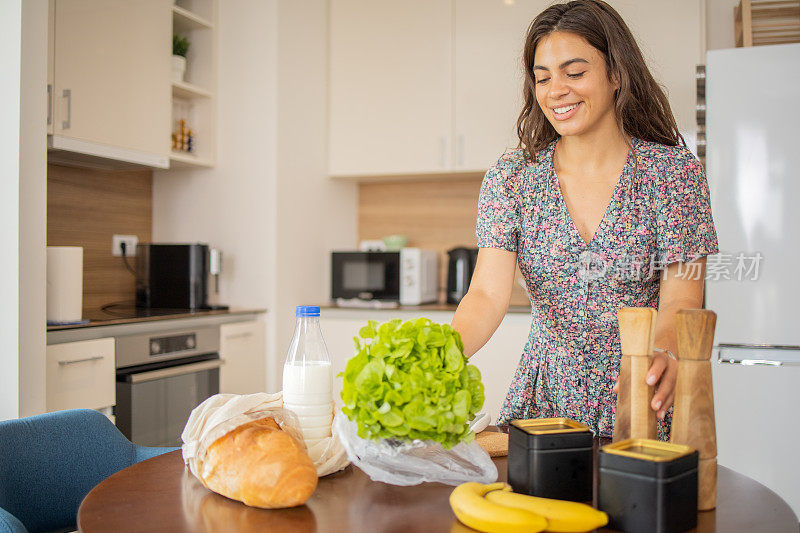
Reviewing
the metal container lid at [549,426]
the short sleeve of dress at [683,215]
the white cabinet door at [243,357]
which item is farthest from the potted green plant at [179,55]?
the metal container lid at [549,426]

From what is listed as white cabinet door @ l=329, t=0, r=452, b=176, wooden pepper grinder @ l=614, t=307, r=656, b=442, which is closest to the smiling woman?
wooden pepper grinder @ l=614, t=307, r=656, b=442

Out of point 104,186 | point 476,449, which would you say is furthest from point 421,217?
point 476,449

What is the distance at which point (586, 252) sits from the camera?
4.32ft

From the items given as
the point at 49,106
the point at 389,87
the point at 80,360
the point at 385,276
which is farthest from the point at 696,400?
the point at 389,87

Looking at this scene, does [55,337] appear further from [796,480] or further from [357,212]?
[796,480]

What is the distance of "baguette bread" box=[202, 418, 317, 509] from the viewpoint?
2.74ft

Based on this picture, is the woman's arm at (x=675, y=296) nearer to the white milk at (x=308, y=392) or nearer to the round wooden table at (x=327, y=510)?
the round wooden table at (x=327, y=510)

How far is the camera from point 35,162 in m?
2.09

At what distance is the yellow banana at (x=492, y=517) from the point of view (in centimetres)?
74

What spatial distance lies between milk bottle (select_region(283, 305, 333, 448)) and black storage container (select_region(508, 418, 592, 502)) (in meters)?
0.30

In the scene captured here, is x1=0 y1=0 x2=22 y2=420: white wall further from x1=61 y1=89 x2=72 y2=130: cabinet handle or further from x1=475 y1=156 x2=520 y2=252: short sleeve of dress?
x1=475 y1=156 x2=520 y2=252: short sleeve of dress

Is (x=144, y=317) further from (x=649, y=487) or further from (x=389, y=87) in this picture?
(x=649, y=487)

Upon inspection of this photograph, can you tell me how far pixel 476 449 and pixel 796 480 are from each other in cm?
194

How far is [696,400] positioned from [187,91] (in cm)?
287
